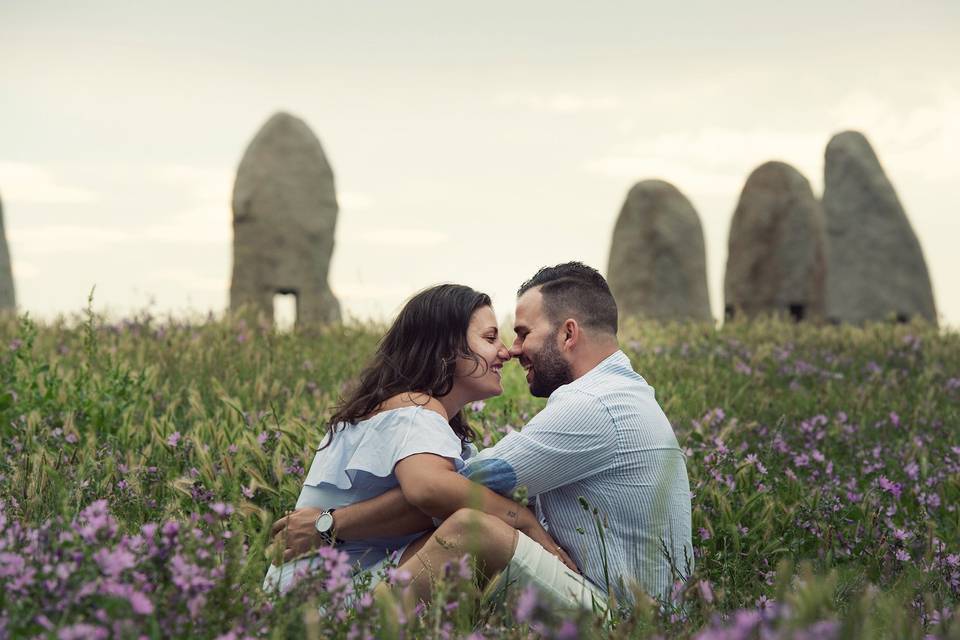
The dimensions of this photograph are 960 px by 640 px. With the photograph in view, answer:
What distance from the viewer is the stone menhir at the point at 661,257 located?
18766 millimetres

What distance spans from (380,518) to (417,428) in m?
0.34

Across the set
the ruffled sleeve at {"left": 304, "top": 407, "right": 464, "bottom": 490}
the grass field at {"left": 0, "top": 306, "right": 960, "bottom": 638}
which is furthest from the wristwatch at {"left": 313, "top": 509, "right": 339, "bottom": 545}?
the grass field at {"left": 0, "top": 306, "right": 960, "bottom": 638}

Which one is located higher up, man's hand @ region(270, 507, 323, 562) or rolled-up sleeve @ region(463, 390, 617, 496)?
rolled-up sleeve @ region(463, 390, 617, 496)

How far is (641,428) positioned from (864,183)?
53.6 feet

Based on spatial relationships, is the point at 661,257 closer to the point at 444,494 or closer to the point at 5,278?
the point at 5,278

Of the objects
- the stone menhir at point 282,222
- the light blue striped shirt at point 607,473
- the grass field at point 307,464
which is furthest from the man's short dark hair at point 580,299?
the stone menhir at point 282,222

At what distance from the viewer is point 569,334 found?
13.0 feet

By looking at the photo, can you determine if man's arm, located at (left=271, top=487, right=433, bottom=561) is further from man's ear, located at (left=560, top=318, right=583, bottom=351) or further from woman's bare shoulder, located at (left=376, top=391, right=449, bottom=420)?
man's ear, located at (left=560, top=318, right=583, bottom=351)

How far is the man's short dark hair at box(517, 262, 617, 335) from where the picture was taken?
3.96m

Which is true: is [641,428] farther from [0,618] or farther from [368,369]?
[0,618]

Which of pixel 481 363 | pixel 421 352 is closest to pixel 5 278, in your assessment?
pixel 421 352

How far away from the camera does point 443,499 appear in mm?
3336

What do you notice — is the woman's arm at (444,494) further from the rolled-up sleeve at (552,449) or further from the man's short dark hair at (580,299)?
the man's short dark hair at (580,299)

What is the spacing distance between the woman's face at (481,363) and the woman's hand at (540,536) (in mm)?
538
